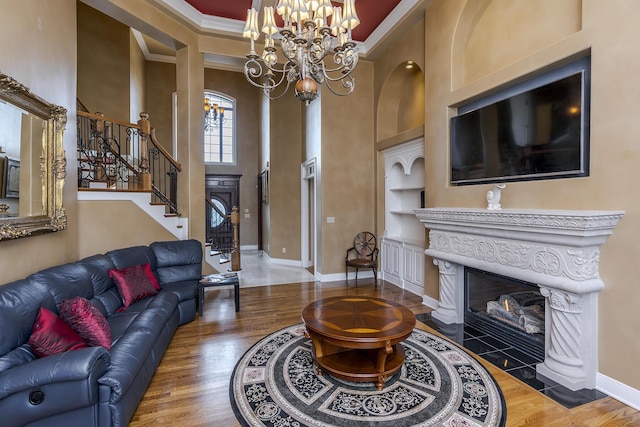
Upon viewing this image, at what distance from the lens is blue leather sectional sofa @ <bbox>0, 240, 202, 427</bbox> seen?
1.69 meters

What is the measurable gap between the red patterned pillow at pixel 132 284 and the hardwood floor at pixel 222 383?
2.02 feet

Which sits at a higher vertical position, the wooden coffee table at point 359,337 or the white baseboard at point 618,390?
the wooden coffee table at point 359,337

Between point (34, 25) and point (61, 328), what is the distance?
109 inches

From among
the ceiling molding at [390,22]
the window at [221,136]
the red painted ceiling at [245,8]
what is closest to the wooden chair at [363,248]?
the ceiling molding at [390,22]

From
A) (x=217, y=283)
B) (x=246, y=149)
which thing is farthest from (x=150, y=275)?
(x=246, y=149)

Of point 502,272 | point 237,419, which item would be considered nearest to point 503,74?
point 502,272

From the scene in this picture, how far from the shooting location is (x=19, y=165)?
2613mm

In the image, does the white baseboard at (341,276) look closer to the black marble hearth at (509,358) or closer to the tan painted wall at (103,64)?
the black marble hearth at (509,358)

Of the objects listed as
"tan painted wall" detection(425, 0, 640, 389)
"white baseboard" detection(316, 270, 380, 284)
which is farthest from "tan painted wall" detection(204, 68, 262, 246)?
"tan painted wall" detection(425, 0, 640, 389)

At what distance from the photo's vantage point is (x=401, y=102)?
19.6ft

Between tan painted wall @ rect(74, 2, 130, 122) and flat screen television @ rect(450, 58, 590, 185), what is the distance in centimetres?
640

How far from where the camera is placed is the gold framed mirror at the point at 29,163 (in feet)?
7.95

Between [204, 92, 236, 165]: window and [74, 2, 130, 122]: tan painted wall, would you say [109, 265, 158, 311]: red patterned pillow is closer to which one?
[74, 2, 130, 122]: tan painted wall

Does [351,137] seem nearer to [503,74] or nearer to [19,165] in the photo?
[503,74]
